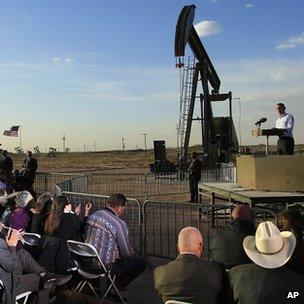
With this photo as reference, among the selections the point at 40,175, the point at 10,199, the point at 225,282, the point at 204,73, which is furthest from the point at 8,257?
the point at 204,73

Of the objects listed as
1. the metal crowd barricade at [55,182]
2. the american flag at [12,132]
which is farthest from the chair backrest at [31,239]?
the american flag at [12,132]

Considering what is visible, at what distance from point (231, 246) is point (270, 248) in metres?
1.41

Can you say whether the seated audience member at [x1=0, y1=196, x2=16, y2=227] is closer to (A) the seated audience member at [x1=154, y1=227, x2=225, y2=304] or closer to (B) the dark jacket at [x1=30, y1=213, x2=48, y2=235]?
(B) the dark jacket at [x1=30, y1=213, x2=48, y2=235]

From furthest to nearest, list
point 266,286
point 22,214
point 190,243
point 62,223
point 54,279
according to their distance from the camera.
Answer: point 22,214, point 62,223, point 54,279, point 190,243, point 266,286

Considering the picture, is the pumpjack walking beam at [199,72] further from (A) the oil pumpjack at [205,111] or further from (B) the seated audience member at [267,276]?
(B) the seated audience member at [267,276]

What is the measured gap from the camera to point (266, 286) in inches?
149

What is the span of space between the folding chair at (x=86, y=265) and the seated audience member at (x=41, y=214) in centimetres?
73

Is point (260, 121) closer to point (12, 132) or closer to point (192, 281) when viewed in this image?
point (192, 281)

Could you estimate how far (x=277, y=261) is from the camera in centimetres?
392

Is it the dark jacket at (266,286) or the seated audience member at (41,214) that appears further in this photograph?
the seated audience member at (41,214)

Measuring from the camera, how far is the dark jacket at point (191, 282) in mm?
4051

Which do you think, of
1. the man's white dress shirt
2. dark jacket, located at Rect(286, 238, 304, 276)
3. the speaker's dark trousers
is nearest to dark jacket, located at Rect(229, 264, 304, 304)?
dark jacket, located at Rect(286, 238, 304, 276)

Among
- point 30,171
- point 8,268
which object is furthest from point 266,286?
point 30,171

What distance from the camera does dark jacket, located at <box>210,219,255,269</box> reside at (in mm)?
5336
